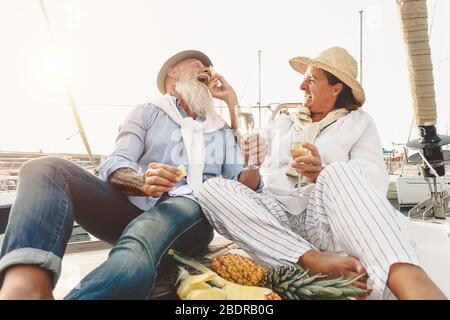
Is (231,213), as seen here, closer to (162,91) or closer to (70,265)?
(70,265)

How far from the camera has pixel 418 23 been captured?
122 inches

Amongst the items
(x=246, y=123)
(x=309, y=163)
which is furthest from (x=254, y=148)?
(x=309, y=163)

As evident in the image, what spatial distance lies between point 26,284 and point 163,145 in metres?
1.08

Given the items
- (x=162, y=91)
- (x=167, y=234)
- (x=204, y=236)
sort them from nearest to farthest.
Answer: (x=167, y=234)
(x=204, y=236)
(x=162, y=91)

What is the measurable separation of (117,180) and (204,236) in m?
0.52

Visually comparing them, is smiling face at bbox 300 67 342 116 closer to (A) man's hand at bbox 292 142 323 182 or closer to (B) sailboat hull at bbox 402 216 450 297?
(A) man's hand at bbox 292 142 323 182

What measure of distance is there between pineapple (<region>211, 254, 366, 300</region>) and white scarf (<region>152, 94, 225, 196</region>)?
1.54 feet

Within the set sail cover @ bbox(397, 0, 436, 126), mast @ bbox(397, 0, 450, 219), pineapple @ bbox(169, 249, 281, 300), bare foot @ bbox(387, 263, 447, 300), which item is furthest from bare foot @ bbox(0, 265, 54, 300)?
sail cover @ bbox(397, 0, 436, 126)

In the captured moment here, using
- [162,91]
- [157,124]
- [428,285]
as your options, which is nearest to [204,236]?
[157,124]

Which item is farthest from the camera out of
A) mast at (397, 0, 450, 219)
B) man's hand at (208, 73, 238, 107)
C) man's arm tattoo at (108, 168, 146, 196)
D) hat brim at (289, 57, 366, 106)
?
→ mast at (397, 0, 450, 219)

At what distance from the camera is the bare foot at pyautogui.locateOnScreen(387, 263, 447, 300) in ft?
3.17

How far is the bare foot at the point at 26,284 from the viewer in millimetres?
902

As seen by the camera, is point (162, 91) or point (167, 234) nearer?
point (167, 234)

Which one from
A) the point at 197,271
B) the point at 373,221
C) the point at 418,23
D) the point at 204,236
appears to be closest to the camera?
the point at 373,221
